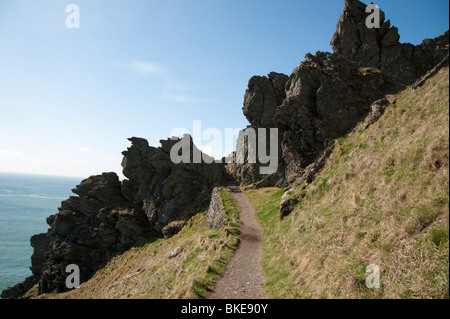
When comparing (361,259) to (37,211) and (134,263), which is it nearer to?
(134,263)

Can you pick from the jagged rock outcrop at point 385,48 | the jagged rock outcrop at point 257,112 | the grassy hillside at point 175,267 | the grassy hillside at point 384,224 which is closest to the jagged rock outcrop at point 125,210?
the grassy hillside at point 175,267

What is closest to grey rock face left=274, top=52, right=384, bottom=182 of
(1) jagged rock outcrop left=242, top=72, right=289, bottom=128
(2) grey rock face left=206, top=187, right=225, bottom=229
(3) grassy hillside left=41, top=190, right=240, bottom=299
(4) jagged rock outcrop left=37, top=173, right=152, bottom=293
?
(1) jagged rock outcrop left=242, top=72, right=289, bottom=128

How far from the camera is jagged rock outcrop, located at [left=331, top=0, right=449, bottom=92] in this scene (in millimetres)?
36875

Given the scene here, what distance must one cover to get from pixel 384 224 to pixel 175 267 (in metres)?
17.5

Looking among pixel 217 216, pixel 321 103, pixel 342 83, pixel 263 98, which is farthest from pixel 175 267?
pixel 263 98

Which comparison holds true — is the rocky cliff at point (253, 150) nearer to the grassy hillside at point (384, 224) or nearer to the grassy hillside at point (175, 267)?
the grassy hillside at point (175, 267)

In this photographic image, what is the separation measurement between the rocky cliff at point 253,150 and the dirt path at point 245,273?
9166mm

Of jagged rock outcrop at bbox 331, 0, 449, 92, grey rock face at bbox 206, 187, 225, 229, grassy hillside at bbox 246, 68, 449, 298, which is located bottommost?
grey rock face at bbox 206, 187, 225, 229

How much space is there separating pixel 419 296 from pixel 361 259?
2.52 meters

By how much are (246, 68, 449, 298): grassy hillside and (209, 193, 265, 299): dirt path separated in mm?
723

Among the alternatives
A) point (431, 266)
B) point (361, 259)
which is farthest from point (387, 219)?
point (431, 266)

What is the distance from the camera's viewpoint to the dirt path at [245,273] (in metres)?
11.6

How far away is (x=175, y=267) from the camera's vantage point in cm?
2084

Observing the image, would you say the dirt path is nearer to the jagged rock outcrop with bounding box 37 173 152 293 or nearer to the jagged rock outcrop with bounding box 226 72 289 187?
the jagged rock outcrop with bounding box 226 72 289 187
